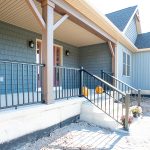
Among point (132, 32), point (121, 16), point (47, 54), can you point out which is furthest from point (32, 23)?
point (132, 32)

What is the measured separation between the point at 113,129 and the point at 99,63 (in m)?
4.96

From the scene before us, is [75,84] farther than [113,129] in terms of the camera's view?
Yes

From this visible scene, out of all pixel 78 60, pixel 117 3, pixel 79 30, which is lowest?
pixel 78 60

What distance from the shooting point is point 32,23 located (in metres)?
5.90

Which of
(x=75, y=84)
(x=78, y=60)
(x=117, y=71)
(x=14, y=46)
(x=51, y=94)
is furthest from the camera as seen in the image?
(x=78, y=60)

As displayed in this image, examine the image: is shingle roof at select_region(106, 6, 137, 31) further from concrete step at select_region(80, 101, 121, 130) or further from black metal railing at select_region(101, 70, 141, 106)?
concrete step at select_region(80, 101, 121, 130)

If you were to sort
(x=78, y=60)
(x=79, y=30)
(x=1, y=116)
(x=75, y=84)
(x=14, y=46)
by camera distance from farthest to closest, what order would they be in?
(x=78, y=60)
(x=79, y=30)
(x=14, y=46)
(x=75, y=84)
(x=1, y=116)

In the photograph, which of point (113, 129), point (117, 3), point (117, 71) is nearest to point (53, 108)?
point (113, 129)

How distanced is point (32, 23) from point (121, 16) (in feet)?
24.0

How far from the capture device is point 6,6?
454cm

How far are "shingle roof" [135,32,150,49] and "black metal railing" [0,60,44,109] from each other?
7611mm

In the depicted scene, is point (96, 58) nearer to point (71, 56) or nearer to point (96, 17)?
point (71, 56)

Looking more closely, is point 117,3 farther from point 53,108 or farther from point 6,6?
point 53,108

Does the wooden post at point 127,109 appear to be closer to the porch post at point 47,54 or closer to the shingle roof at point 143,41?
the porch post at point 47,54
